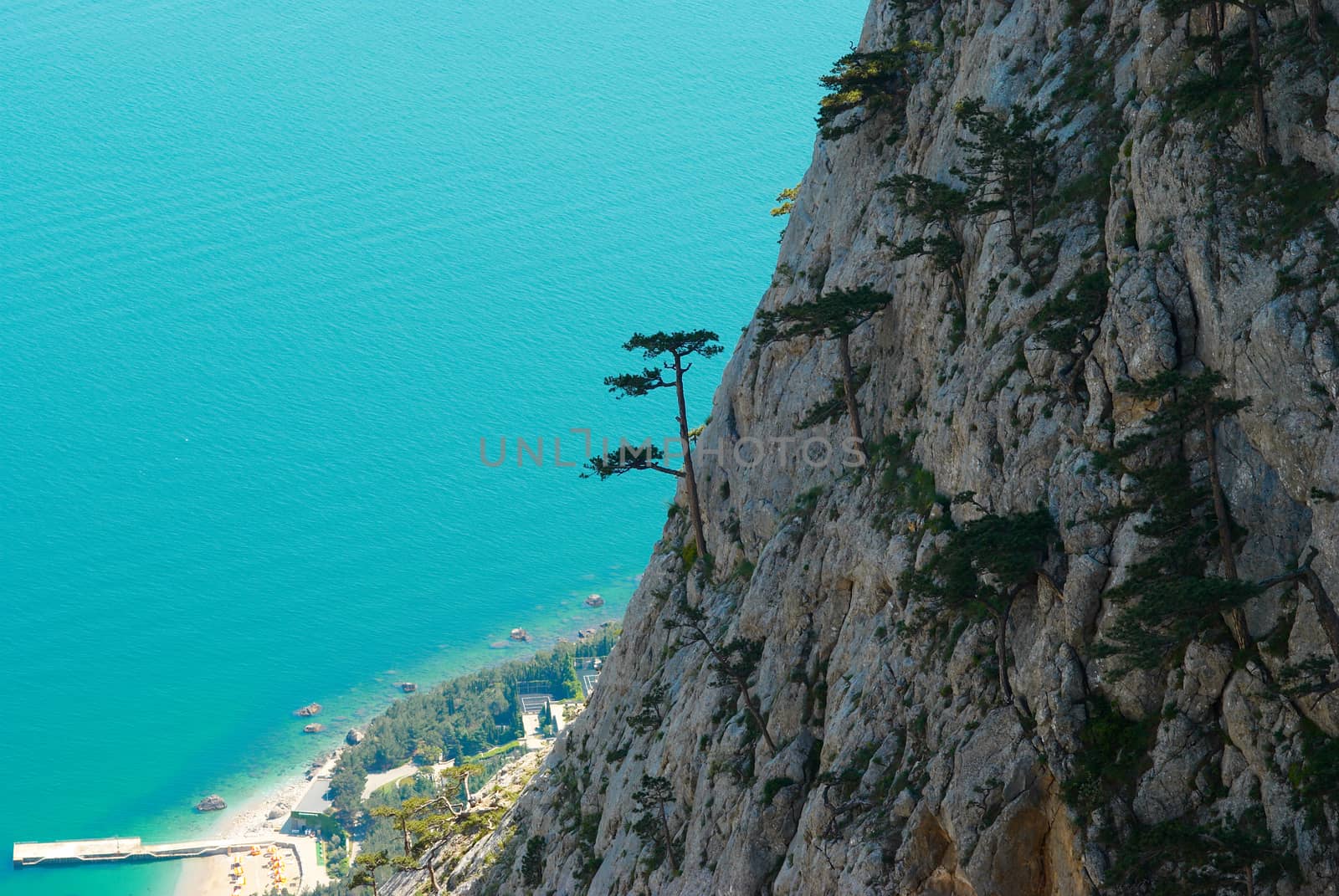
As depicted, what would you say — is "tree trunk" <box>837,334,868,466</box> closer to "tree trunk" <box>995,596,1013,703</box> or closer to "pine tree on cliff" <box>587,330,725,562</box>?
"pine tree on cliff" <box>587,330,725,562</box>

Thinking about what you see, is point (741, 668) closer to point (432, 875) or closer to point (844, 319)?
point (844, 319)

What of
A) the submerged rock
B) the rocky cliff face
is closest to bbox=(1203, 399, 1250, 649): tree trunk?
the rocky cliff face

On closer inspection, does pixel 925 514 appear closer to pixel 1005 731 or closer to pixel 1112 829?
pixel 1005 731

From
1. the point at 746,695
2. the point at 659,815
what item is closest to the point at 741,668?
the point at 746,695

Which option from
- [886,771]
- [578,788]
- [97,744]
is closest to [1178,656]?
[886,771]

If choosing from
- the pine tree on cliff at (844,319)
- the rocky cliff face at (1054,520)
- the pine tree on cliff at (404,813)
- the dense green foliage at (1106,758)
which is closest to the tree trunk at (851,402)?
the pine tree on cliff at (844,319)

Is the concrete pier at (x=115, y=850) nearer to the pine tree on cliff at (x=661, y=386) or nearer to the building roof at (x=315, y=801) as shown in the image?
the building roof at (x=315, y=801)
